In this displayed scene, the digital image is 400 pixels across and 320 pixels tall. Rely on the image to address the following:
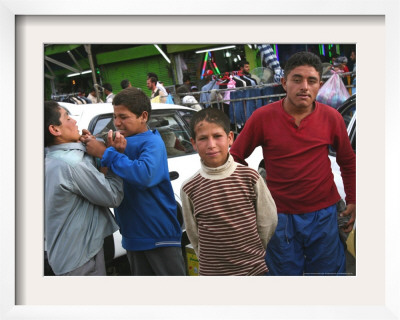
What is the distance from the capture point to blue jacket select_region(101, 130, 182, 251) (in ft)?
6.66

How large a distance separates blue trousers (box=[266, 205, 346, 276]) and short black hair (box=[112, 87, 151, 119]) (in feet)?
3.32

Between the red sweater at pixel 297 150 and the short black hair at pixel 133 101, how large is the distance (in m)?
0.57

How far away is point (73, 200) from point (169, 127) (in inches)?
36.4

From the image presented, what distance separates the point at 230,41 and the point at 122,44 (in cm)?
67

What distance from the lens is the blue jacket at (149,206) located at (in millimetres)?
2031

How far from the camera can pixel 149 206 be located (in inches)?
83.8

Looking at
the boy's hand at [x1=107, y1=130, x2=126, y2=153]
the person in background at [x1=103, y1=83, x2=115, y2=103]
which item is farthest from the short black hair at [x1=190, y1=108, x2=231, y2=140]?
the person in background at [x1=103, y1=83, x2=115, y2=103]

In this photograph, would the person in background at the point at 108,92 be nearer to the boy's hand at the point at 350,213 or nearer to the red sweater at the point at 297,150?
the red sweater at the point at 297,150

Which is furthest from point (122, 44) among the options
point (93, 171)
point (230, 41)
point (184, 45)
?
point (93, 171)

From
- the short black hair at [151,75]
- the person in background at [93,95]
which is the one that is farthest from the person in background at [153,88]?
the person in background at [93,95]

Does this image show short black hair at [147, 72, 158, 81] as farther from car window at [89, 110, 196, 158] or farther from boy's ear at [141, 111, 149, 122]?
boy's ear at [141, 111, 149, 122]

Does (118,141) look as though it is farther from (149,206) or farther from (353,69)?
(353,69)

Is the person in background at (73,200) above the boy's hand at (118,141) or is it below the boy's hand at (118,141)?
below

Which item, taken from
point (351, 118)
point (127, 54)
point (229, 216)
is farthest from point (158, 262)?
point (351, 118)
